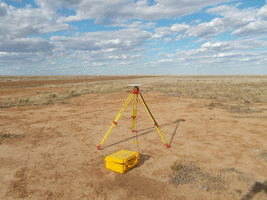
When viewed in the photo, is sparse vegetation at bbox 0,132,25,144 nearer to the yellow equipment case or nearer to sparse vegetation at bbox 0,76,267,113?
the yellow equipment case

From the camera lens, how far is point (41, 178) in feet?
17.2

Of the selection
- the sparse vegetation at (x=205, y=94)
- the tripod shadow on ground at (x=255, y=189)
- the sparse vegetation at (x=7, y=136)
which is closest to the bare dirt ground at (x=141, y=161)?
the tripod shadow on ground at (x=255, y=189)

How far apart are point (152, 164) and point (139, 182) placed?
1121 millimetres

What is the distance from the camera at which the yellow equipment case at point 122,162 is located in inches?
208

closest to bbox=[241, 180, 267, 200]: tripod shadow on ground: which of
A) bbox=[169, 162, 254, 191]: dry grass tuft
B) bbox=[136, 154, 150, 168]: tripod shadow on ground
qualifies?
bbox=[169, 162, 254, 191]: dry grass tuft

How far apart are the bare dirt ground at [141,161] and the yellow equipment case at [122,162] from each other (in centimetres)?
18

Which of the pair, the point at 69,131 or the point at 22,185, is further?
the point at 69,131

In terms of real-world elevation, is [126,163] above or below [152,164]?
above

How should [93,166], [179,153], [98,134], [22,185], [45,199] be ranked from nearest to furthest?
1. [45,199]
2. [22,185]
3. [93,166]
4. [179,153]
5. [98,134]

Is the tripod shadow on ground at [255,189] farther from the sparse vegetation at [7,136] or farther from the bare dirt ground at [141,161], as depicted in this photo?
the sparse vegetation at [7,136]

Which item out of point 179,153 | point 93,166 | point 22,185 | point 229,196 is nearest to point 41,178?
point 22,185

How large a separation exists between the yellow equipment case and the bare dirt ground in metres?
0.18

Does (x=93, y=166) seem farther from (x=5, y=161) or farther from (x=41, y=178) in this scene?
(x=5, y=161)

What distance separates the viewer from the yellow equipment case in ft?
17.3
